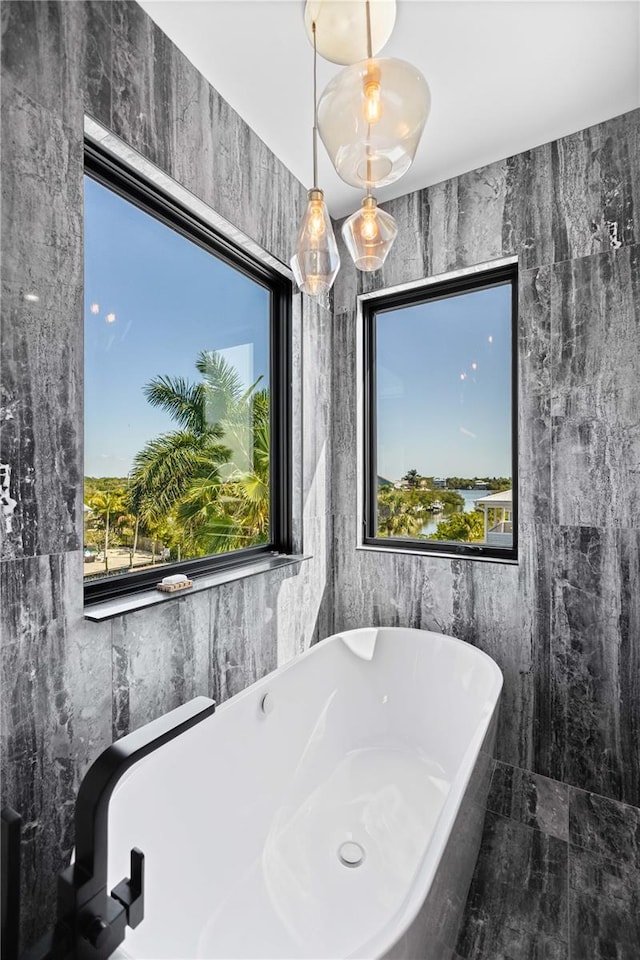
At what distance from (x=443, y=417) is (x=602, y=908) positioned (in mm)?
1924

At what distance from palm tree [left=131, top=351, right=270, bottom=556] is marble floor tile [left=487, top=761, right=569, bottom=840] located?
58.6 inches

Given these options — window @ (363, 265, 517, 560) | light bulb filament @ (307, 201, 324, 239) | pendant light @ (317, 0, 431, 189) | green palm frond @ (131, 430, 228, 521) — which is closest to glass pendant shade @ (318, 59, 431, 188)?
pendant light @ (317, 0, 431, 189)

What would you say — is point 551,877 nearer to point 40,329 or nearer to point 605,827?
point 605,827

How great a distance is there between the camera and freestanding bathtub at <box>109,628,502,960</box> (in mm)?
1142

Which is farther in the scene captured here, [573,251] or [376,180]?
[573,251]

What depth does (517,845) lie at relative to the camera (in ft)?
5.65

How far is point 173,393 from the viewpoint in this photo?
173 cm

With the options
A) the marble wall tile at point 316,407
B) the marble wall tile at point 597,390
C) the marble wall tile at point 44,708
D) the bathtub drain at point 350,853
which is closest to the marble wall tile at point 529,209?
the marble wall tile at point 597,390

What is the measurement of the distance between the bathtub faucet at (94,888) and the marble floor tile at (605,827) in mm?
1732

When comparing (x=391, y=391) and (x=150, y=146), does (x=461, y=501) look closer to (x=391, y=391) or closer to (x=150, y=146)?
(x=391, y=391)

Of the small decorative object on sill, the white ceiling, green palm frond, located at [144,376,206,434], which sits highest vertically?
the white ceiling

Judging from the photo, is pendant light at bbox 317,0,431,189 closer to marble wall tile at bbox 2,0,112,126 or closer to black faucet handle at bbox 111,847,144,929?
marble wall tile at bbox 2,0,112,126

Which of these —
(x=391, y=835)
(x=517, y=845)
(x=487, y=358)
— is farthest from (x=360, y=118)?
(x=517, y=845)

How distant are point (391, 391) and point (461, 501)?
697 mm
